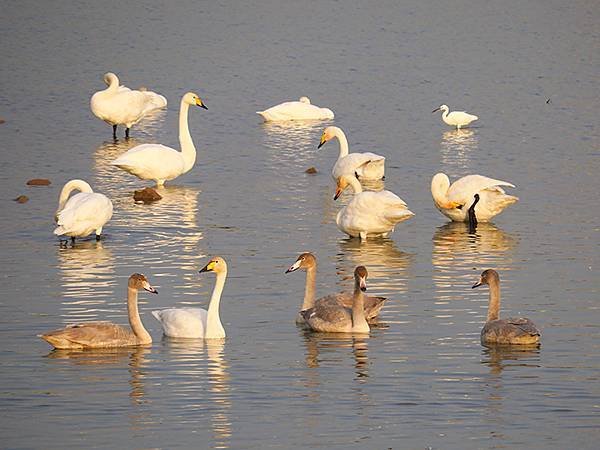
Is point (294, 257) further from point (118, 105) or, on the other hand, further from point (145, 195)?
point (118, 105)

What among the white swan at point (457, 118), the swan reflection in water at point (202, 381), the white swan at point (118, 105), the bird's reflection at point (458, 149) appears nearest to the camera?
the swan reflection in water at point (202, 381)

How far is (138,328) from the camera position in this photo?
13609mm

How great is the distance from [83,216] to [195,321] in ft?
15.0

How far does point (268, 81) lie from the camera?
36.6 meters

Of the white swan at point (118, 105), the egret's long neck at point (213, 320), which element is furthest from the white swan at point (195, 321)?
the white swan at point (118, 105)

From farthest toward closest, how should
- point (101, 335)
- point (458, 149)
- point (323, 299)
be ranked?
1. point (458, 149)
2. point (323, 299)
3. point (101, 335)

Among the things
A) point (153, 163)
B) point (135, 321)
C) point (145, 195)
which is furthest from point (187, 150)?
point (135, 321)

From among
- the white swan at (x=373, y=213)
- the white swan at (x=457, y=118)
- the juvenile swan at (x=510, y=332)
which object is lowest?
the juvenile swan at (x=510, y=332)

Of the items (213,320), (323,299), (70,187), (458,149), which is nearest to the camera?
(213,320)

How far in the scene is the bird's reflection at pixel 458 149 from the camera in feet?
79.2

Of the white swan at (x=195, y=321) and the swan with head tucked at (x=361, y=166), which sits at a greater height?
the swan with head tucked at (x=361, y=166)

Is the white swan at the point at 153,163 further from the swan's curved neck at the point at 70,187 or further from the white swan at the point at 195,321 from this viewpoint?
the white swan at the point at 195,321

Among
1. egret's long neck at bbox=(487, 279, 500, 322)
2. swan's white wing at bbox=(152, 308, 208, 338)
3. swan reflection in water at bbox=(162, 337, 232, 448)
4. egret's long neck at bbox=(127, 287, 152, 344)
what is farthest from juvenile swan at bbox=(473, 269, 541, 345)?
egret's long neck at bbox=(127, 287, 152, 344)

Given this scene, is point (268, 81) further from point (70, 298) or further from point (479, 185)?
point (70, 298)
